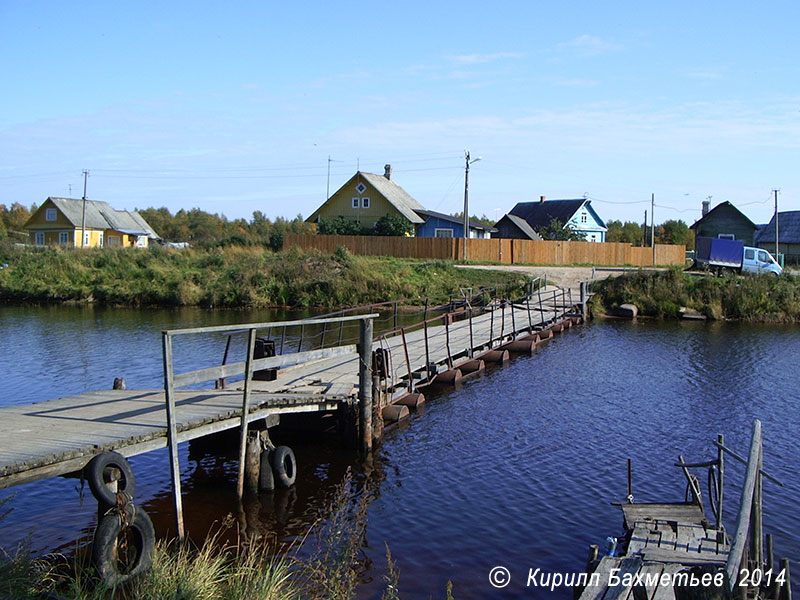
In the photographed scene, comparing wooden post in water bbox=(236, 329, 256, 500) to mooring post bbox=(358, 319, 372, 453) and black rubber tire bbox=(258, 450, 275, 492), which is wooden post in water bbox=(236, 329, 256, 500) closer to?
black rubber tire bbox=(258, 450, 275, 492)

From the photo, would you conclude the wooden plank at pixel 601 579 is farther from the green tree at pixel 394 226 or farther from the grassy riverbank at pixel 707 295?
the green tree at pixel 394 226

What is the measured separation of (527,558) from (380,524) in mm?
2149

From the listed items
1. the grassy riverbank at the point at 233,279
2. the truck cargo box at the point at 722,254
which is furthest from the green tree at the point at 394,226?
the truck cargo box at the point at 722,254

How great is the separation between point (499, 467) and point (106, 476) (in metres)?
6.83

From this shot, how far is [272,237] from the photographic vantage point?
59.8 metres

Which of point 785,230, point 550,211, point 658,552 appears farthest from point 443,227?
point 658,552

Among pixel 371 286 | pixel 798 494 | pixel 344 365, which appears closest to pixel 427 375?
pixel 344 365

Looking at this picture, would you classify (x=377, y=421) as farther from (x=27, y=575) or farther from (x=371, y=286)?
(x=371, y=286)

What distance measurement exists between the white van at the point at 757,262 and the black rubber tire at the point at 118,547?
42.4 metres

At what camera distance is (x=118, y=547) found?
7.68 metres

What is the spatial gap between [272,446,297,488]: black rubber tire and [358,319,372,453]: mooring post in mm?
1750

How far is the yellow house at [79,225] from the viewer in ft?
242

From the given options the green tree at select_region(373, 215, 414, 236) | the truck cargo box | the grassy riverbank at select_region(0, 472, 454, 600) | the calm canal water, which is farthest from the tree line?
the grassy riverbank at select_region(0, 472, 454, 600)

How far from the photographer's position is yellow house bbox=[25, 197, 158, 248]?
73.8 metres
